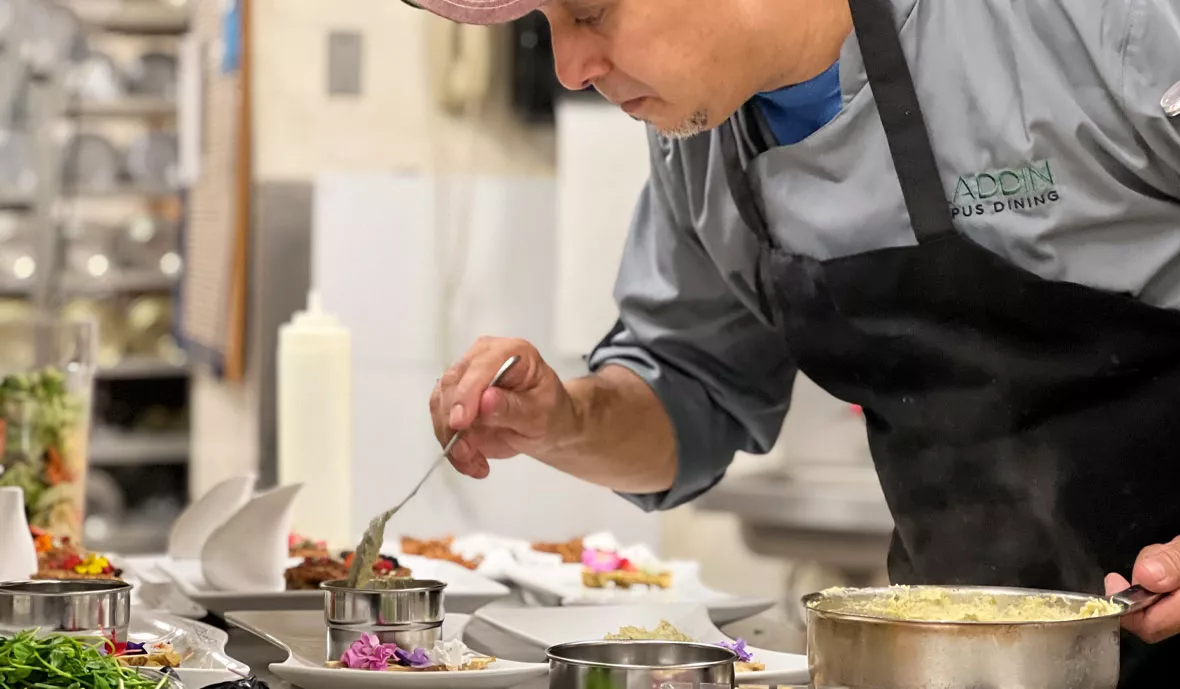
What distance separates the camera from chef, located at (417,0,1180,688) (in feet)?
4.59

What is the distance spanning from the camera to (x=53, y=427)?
190 cm

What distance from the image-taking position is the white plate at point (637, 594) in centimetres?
171

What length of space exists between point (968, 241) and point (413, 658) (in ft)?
2.19

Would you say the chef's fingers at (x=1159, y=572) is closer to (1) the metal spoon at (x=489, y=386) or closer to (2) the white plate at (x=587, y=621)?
(2) the white plate at (x=587, y=621)

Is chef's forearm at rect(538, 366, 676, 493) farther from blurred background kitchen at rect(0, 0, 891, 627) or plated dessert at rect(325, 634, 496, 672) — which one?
blurred background kitchen at rect(0, 0, 891, 627)

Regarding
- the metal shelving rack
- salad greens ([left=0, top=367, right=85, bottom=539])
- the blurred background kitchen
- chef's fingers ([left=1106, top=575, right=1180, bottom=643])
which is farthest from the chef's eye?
the metal shelving rack

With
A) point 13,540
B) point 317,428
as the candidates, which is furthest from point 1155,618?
point 317,428

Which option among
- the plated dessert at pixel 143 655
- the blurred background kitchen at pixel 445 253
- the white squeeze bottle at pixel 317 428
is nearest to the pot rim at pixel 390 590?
the plated dessert at pixel 143 655

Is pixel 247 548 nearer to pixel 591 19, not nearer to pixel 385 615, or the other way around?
pixel 385 615

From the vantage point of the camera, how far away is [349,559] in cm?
181

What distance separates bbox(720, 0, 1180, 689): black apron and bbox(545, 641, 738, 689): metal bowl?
0.56 metres

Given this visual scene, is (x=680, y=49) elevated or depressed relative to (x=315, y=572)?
elevated

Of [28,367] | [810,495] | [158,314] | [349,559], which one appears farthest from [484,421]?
[158,314]

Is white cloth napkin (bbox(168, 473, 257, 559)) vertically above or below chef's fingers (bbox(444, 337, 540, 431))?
below
